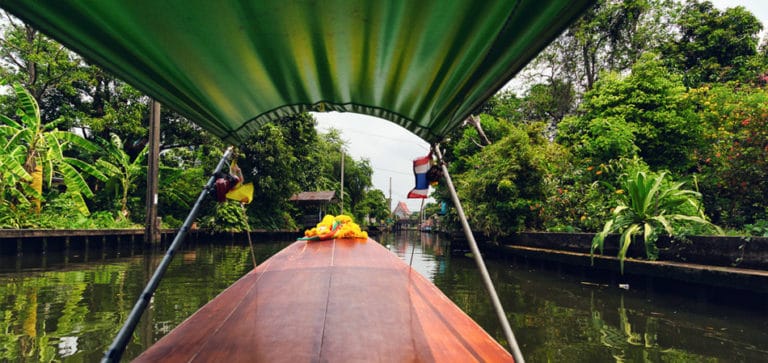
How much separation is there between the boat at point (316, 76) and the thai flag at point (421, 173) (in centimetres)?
7

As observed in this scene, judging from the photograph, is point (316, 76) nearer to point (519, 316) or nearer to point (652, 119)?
point (519, 316)

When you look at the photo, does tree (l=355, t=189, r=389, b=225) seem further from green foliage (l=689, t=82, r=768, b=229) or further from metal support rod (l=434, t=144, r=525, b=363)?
metal support rod (l=434, t=144, r=525, b=363)

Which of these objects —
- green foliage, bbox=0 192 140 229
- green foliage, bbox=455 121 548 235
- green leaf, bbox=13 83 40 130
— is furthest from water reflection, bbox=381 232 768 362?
green leaf, bbox=13 83 40 130

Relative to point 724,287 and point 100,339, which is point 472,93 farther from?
point 724,287

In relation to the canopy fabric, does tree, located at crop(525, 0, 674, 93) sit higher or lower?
higher

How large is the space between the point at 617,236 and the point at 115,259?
9.10 metres

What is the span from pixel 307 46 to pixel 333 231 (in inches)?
137

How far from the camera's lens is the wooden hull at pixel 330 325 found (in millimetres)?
1337

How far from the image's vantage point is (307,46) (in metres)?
1.42

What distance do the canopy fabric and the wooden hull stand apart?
89cm

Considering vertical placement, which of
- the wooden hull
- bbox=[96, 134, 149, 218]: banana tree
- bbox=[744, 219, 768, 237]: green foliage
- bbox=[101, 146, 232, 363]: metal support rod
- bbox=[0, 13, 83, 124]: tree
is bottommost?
the wooden hull

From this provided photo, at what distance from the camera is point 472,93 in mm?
1445

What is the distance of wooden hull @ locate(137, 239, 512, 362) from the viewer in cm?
134

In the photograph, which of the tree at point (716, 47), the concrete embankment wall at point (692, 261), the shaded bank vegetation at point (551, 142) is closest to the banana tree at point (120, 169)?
the shaded bank vegetation at point (551, 142)
